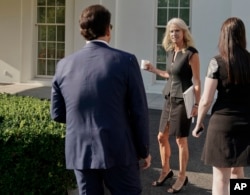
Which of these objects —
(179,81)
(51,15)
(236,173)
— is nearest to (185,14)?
Answer: (51,15)

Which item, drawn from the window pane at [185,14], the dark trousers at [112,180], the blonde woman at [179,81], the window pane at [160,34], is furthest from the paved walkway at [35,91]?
the dark trousers at [112,180]

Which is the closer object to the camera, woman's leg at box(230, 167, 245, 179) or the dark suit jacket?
the dark suit jacket

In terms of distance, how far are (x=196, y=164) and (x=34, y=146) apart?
3037mm

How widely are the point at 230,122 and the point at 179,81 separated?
1.35 metres

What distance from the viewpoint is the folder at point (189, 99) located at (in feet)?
16.1

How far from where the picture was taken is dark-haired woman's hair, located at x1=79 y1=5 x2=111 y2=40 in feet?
9.91

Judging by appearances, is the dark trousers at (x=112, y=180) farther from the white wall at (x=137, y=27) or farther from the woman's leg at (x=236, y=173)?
the white wall at (x=137, y=27)

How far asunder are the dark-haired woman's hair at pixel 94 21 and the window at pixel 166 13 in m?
9.49

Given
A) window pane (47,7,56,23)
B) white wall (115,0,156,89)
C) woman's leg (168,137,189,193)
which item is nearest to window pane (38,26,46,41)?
window pane (47,7,56,23)

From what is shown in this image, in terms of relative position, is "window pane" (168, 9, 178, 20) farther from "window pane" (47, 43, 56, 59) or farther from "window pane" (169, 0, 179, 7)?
"window pane" (47, 43, 56, 59)

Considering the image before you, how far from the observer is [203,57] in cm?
1189

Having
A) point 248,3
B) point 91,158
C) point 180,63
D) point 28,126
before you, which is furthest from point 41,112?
point 248,3

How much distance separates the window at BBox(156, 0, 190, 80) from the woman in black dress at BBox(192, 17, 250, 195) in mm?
8613

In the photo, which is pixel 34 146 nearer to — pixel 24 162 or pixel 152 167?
pixel 24 162
